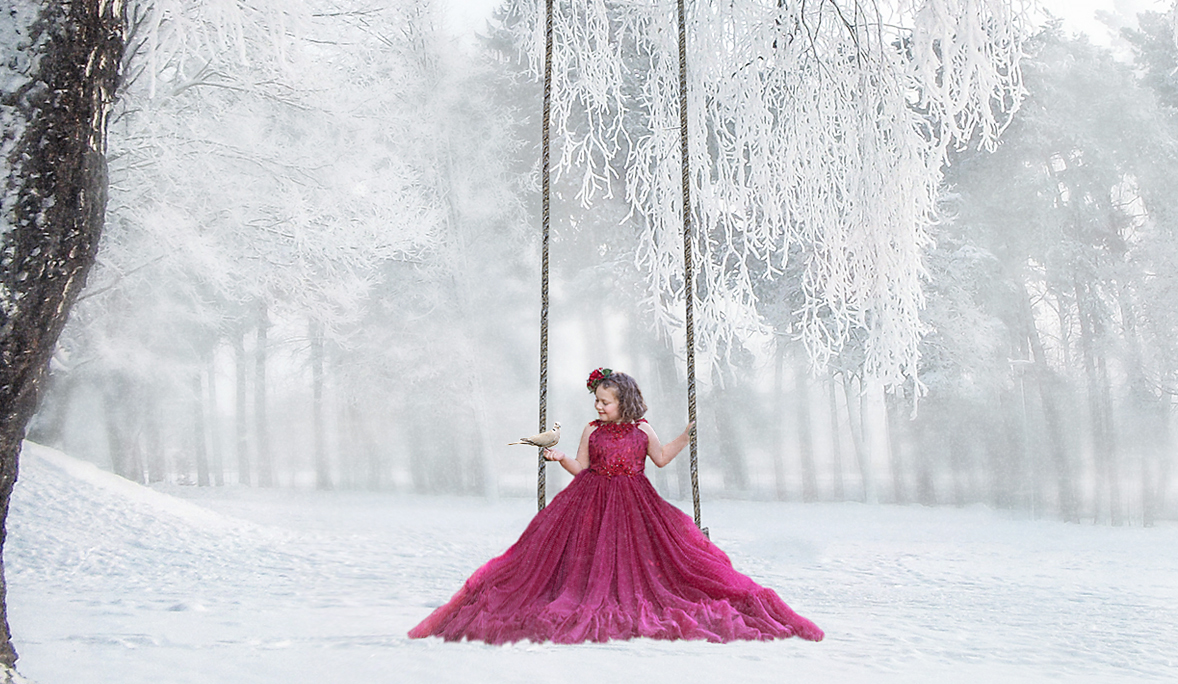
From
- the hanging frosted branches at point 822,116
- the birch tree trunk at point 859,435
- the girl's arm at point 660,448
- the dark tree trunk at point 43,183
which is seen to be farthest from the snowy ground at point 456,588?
the hanging frosted branches at point 822,116

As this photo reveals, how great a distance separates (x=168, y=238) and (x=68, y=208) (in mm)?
4905

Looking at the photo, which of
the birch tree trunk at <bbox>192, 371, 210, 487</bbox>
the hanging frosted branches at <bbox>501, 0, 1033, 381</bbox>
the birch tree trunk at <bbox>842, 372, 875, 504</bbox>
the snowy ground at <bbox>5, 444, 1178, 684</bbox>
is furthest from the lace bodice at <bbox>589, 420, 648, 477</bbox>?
the birch tree trunk at <bbox>192, 371, 210, 487</bbox>

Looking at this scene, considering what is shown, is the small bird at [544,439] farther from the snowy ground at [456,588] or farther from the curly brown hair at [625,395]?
the snowy ground at [456,588]

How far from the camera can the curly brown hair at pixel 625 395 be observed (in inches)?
92.2

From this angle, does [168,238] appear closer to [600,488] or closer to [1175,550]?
[600,488]

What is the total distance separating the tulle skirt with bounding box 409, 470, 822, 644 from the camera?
2004 mm

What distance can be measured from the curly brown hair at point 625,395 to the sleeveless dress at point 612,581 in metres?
0.04

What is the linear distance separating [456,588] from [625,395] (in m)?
3.43

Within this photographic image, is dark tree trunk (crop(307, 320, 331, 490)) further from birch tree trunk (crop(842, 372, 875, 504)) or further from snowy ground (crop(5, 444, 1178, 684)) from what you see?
birch tree trunk (crop(842, 372, 875, 504))

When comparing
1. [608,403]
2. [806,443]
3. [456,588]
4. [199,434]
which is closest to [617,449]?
[608,403]

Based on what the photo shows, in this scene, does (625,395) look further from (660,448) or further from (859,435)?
(859,435)

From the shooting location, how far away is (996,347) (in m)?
7.55

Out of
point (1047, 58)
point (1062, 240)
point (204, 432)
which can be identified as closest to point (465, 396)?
point (204, 432)

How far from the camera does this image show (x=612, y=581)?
2.16 meters
